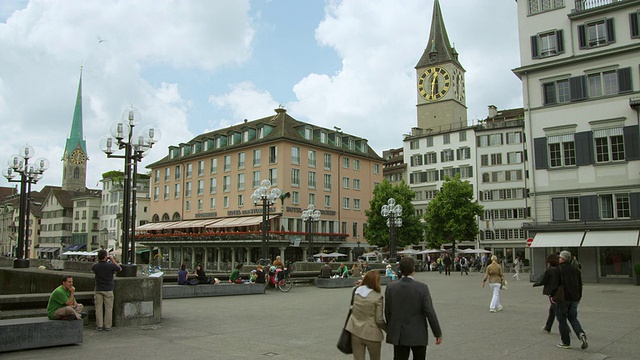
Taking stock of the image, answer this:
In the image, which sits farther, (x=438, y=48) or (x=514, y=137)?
(x=438, y=48)

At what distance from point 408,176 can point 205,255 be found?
1206 inches

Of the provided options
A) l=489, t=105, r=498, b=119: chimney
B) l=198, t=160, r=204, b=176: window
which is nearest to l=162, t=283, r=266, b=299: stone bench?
l=198, t=160, r=204, b=176: window

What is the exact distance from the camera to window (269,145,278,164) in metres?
62.7

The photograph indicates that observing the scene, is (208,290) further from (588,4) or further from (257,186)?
(257,186)

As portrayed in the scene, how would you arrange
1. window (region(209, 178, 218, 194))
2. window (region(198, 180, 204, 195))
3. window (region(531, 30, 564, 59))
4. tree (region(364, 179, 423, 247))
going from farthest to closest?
1. window (region(198, 180, 204, 195))
2. window (region(209, 178, 218, 194))
3. tree (region(364, 179, 423, 247))
4. window (region(531, 30, 564, 59))

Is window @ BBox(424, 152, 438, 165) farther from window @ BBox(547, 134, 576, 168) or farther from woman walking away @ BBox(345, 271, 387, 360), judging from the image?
woman walking away @ BBox(345, 271, 387, 360)

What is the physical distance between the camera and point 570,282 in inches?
392

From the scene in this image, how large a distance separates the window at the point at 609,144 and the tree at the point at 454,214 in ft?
87.6

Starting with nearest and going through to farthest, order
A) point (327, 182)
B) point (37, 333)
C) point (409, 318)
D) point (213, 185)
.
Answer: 1. point (409, 318)
2. point (37, 333)
3. point (327, 182)
4. point (213, 185)

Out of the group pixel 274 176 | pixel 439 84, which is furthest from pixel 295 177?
pixel 439 84

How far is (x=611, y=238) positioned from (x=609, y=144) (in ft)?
17.8

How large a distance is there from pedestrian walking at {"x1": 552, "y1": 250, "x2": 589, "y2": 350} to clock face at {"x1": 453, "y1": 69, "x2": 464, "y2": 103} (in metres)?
81.1

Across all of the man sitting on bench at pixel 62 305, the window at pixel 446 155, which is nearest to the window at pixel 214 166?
the window at pixel 446 155

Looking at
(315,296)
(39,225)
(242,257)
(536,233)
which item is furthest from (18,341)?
(39,225)
